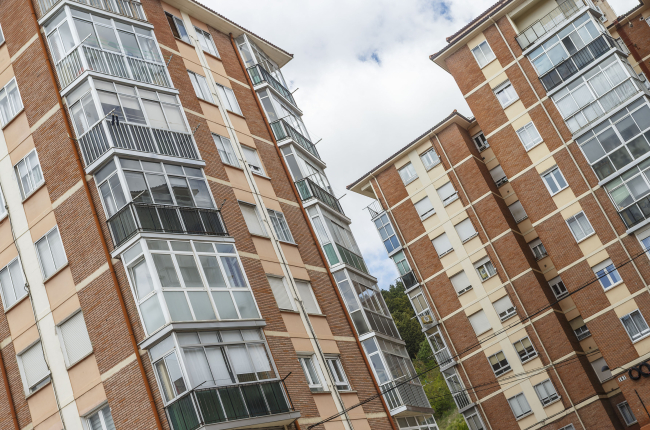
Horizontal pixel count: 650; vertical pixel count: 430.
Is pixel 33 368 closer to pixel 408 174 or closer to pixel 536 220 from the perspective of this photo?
pixel 536 220

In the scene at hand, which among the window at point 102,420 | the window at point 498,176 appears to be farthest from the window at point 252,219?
the window at point 498,176

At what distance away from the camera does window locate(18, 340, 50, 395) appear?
22.0 m

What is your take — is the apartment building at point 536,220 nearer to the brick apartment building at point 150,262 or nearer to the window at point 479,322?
the window at point 479,322

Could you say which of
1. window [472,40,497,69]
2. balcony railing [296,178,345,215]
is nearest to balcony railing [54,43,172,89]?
balcony railing [296,178,345,215]

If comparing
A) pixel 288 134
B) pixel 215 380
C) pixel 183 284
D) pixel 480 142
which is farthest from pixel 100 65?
pixel 480 142

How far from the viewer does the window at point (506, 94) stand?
41.4 meters

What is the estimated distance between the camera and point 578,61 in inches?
1486

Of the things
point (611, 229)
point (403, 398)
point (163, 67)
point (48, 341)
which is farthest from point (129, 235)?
point (611, 229)

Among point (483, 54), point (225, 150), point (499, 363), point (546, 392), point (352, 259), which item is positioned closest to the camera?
point (225, 150)

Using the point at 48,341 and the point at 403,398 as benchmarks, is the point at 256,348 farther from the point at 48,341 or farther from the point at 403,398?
the point at 403,398

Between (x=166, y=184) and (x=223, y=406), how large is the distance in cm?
777

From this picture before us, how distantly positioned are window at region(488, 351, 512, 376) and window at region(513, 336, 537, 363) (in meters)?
1.12

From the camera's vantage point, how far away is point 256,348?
21.4 metres

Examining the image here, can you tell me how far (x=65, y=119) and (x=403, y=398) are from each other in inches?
700
